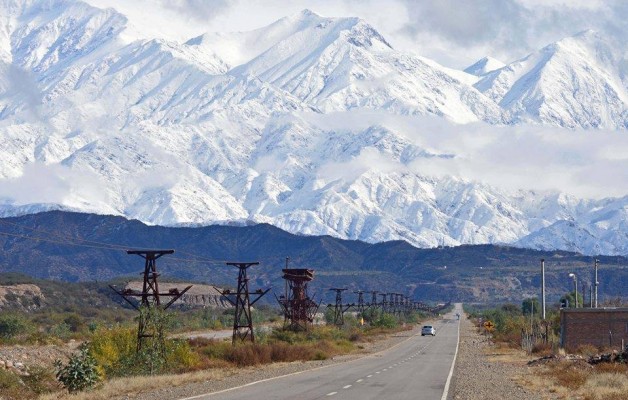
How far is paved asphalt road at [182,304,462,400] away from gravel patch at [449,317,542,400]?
684mm

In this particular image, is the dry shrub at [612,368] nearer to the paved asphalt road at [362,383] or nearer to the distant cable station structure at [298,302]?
the paved asphalt road at [362,383]

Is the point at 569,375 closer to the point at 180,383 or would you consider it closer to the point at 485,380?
the point at 485,380

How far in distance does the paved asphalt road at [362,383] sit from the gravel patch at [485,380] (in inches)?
26.9

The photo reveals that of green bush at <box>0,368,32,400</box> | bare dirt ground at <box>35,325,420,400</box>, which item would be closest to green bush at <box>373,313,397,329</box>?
bare dirt ground at <box>35,325,420,400</box>

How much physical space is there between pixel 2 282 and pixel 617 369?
134373 millimetres

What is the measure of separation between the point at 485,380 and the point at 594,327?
A: 29.2 meters

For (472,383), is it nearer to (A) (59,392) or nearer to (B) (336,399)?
(B) (336,399)

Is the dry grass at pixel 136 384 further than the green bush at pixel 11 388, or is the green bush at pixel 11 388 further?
the green bush at pixel 11 388

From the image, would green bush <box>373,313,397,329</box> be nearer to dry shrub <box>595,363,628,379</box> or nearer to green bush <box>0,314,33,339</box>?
green bush <box>0,314,33,339</box>

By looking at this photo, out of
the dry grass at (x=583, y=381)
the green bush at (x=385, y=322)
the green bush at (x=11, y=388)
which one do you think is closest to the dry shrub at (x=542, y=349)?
the dry grass at (x=583, y=381)

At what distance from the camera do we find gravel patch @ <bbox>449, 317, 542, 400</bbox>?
43728 millimetres

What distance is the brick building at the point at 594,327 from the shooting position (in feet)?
258

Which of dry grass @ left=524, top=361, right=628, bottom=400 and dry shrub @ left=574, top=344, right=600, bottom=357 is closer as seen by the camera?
dry grass @ left=524, top=361, right=628, bottom=400

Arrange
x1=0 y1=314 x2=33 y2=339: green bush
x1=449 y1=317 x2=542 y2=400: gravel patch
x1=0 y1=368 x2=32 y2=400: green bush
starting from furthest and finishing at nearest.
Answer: x1=0 y1=314 x2=33 y2=339: green bush, x1=449 y1=317 x2=542 y2=400: gravel patch, x1=0 y1=368 x2=32 y2=400: green bush
